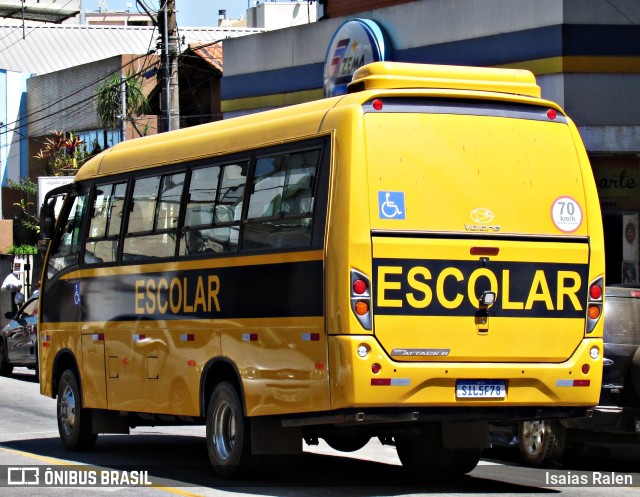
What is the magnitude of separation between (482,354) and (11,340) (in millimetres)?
18849

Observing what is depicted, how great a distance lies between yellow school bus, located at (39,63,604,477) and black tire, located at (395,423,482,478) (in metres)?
0.02

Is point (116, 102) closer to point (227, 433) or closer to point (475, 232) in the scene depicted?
point (227, 433)

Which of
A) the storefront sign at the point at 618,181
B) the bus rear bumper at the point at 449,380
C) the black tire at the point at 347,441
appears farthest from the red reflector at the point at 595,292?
the storefront sign at the point at 618,181

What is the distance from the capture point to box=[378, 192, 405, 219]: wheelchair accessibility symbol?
1052 centimetres

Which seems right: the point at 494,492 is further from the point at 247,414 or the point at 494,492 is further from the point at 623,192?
the point at 623,192

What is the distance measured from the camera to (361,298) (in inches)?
405

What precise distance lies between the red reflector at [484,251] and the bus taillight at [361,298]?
1.01 metres

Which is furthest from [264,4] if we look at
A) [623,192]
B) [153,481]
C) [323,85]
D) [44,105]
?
[153,481]

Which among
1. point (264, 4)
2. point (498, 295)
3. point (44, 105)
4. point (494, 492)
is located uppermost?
point (264, 4)

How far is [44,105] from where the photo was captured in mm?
58781

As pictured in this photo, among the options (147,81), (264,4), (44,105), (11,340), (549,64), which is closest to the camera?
(549,64)

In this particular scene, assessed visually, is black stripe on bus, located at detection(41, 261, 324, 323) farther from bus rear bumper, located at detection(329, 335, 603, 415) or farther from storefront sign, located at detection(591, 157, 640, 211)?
storefront sign, located at detection(591, 157, 640, 211)

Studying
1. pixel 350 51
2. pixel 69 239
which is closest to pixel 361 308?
pixel 69 239

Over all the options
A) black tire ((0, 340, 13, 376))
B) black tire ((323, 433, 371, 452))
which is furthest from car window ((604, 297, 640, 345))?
black tire ((0, 340, 13, 376))
